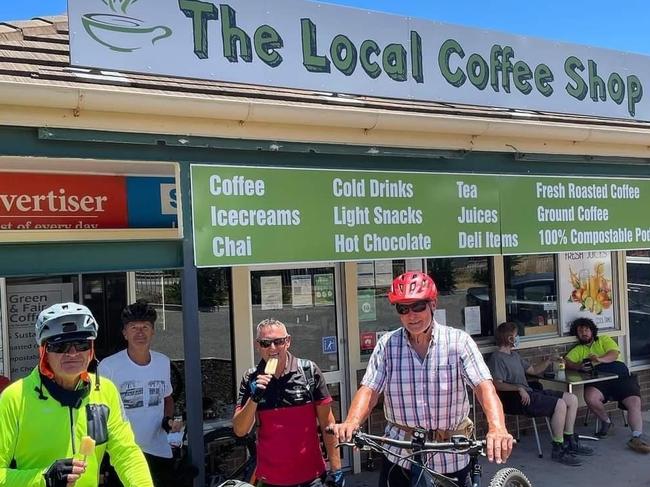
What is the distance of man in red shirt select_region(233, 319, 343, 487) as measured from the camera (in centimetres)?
338

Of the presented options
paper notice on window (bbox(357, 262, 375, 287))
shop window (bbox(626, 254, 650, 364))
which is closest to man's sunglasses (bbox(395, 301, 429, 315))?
paper notice on window (bbox(357, 262, 375, 287))

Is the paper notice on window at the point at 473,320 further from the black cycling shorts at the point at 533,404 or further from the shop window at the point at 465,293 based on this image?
the black cycling shorts at the point at 533,404

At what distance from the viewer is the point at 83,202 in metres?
4.68

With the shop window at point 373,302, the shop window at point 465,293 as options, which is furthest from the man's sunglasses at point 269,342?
the shop window at point 465,293

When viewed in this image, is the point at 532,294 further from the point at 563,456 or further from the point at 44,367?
the point at 44,367

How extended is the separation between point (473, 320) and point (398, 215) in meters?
2.53

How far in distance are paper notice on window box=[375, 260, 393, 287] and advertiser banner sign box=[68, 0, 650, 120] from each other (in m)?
1.64

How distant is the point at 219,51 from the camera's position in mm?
4059

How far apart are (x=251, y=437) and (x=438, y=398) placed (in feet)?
5.65

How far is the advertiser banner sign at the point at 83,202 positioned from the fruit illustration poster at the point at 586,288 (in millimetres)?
4271

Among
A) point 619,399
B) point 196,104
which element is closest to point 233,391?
point 196,104

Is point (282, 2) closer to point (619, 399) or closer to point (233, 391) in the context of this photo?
point (233, 391)

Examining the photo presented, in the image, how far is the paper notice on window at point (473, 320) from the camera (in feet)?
21.4

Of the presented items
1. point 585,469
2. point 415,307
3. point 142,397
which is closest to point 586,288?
point 585,469
